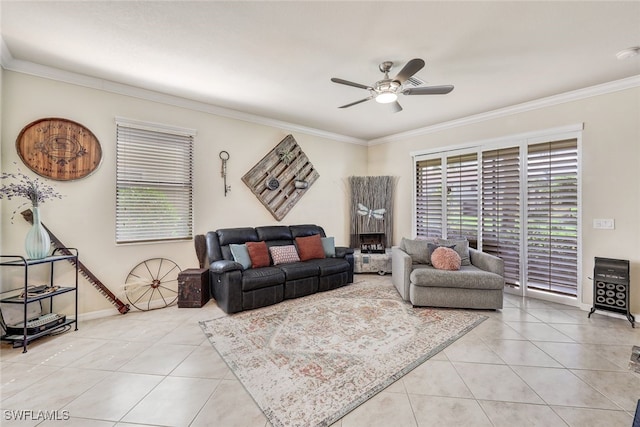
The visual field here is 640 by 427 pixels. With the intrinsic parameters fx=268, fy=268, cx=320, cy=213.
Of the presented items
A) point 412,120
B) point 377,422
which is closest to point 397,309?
point 377,422

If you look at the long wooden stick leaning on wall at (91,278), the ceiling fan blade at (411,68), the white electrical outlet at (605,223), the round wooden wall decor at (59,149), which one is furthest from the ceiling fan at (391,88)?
the long wooden stick leaning on wall at (91,278)

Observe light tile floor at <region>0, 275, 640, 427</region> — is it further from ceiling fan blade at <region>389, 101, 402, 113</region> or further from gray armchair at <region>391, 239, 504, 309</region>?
ceiling fan blade at <region>389, 101, 402, 113</region>

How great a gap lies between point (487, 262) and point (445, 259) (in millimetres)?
608

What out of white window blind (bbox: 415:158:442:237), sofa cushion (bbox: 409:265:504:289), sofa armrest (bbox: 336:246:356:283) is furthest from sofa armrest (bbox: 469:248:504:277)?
sofa armrest (bbox: 336:246:356:283)

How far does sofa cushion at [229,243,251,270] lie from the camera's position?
370cm

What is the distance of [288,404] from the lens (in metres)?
1.80

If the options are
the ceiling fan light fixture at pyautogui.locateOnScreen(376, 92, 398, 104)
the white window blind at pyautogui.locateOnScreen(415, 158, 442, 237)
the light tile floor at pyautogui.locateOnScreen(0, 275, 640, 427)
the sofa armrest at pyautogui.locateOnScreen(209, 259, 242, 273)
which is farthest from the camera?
the white window blind at pyautogui.locateOnScreen(415, 158, 442, 237)

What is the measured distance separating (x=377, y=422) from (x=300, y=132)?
458cm

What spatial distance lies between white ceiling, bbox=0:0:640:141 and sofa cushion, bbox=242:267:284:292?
2.39 meters

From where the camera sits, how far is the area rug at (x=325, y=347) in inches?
72.7

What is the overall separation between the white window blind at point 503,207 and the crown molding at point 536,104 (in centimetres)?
58

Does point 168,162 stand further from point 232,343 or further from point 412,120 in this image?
point 412,120

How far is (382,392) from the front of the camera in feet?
6.31

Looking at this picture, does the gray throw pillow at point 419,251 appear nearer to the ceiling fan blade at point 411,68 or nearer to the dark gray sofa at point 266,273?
the dark gray sofa at point 266,273
